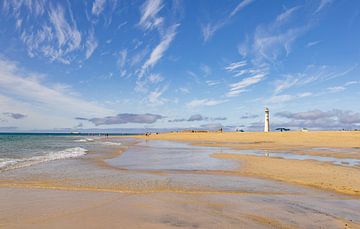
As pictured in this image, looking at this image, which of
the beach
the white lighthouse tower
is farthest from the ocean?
the white lighthouse tower

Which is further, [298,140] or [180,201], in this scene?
[298,140]

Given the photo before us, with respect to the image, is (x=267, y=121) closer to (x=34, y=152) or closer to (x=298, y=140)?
(x=298, y=140)

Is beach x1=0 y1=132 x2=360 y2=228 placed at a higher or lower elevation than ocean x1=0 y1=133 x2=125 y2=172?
lower

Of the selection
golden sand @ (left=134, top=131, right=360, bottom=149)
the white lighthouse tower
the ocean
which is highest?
the white lighthouse tower

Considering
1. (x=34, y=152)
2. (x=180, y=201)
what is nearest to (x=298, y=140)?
(x=34, y=152)

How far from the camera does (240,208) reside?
8.62 m

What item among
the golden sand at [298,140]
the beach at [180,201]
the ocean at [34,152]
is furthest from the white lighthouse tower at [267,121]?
the beach at [180,201]

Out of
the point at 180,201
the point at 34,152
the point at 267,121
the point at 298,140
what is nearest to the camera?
the point at 180,201

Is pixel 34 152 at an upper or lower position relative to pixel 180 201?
upper

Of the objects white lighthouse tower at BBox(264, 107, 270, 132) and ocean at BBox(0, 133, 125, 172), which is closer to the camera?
ocean at BBox(0, 133, 125, 172)

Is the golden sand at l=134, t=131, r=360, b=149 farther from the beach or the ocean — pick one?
the beach

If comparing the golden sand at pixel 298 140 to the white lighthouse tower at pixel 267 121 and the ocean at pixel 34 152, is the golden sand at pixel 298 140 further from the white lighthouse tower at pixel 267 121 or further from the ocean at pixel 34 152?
the white lighthouse tower at pixel 267 121

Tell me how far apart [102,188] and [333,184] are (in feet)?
33.0

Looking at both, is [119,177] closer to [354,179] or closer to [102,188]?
[102,188]
